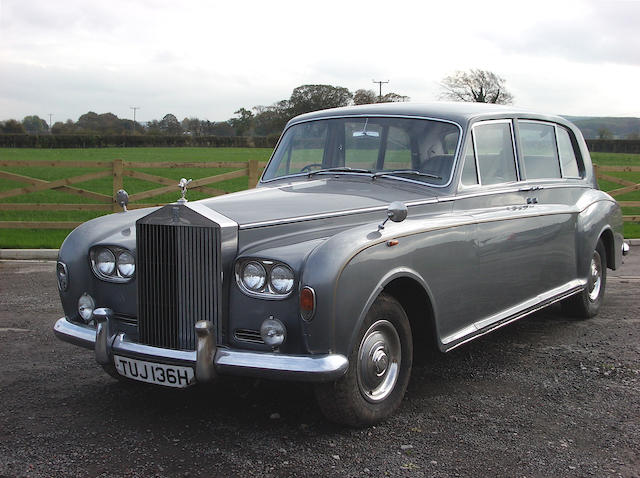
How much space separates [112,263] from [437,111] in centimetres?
257

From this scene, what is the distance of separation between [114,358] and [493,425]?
2170 mm

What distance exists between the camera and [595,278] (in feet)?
21.2

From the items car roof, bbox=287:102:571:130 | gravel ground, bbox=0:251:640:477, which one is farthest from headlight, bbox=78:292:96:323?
car roof, bbox=287:102:571:130

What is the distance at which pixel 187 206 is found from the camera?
143 inches

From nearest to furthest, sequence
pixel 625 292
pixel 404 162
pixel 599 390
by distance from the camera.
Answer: pixel 599 390, pixel 404 162, pixel 625 292

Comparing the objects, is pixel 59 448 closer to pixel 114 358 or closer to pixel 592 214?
pixel 114 358

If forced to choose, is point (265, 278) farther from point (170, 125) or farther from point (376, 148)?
point (170, 125)

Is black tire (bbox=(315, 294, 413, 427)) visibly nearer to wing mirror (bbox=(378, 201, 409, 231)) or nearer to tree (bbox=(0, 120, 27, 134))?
wing mirror (bbox=(378, 201, 409, 231))

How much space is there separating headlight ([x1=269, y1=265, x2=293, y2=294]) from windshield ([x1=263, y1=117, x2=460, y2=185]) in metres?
1.63

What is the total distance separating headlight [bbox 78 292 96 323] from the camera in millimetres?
4023

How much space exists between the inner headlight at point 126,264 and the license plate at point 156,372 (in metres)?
0.50

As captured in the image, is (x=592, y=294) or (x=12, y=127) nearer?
(x=592, y=294)

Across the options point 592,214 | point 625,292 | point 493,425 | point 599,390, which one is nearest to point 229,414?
point 493,425

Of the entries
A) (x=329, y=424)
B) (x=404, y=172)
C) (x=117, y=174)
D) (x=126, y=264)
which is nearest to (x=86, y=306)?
(x=126, y=264)
